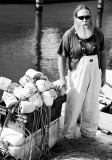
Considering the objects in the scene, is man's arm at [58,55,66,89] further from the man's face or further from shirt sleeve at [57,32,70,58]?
the man's face

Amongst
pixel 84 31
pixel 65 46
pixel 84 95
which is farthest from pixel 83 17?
pixel 84 95

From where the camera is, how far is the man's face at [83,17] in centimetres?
336

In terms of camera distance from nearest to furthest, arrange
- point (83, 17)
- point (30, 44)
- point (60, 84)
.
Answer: point (83, 17) < point (60, 84) < point (30, 44)

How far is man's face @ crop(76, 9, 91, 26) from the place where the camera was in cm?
336

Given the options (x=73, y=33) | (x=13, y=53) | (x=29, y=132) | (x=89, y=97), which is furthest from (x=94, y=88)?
(x=13, y=53)

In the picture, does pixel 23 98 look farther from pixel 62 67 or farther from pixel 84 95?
pixel 84 95

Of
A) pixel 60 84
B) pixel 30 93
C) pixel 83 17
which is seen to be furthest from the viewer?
pixel 60 84

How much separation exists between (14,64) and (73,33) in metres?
8.35

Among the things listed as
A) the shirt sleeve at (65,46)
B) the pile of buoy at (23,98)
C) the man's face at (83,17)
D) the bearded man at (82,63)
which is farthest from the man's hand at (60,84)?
the man's face at (83,17)

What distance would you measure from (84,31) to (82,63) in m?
0.38

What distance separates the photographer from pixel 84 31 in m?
3.39

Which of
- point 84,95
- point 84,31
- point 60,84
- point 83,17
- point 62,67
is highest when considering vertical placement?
point 83,17

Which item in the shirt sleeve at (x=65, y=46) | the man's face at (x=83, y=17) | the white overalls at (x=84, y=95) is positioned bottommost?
the white overalls at (x=84, y=95)

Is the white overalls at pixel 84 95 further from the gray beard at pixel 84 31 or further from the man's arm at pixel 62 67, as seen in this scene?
the gray beard at pixel 84 31
